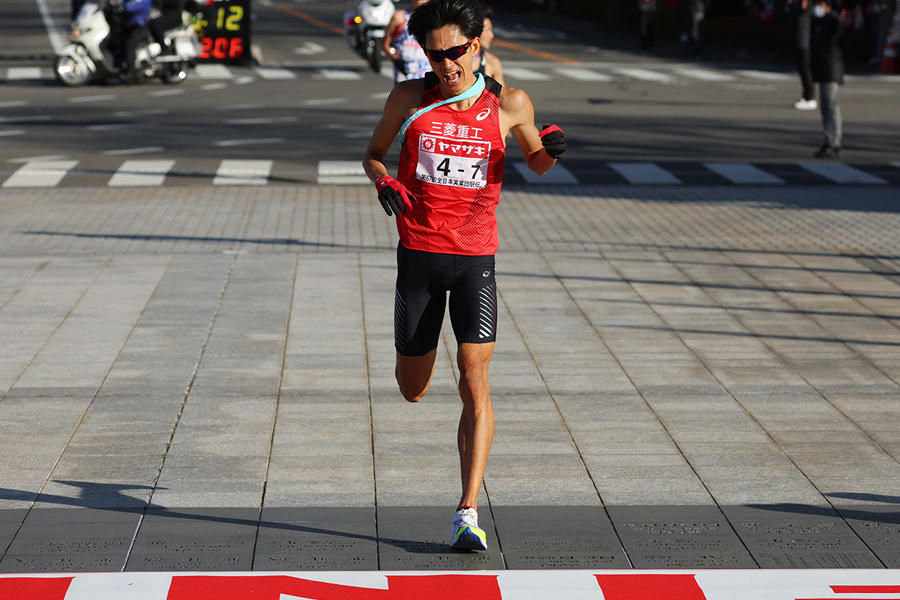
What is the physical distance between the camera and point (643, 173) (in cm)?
1670

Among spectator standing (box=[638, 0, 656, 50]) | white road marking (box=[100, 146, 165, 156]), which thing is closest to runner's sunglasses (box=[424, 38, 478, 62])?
white road marking (box=[100, 146, 165, 156])

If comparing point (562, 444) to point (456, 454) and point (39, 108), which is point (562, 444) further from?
point (39, 108)

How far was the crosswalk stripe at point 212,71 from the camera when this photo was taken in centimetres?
2990

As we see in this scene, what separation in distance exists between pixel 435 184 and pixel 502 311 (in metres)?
4.21

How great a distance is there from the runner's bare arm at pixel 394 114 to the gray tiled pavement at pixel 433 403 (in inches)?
51.3

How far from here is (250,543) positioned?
510 cm

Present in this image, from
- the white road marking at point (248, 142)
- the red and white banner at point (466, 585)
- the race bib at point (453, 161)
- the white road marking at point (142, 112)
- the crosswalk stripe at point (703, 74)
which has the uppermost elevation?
the race bib at point (453, 161)

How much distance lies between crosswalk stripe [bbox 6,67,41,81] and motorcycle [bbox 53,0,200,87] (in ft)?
7.17

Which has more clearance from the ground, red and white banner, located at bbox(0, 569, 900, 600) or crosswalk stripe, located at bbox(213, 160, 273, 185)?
red and white banner, located at bbox(0, 569, 900, 600)

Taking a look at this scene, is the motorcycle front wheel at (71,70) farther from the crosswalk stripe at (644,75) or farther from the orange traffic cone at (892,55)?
the orange traffic cone at (892,55)

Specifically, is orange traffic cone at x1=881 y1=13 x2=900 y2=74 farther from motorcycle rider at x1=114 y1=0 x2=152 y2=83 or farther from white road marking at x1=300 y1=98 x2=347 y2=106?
motorcycle rider at x1=114 y1=0 x2=152 y2=83

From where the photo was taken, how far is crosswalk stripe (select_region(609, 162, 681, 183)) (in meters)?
16.2

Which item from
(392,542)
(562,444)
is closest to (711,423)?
(562,444)

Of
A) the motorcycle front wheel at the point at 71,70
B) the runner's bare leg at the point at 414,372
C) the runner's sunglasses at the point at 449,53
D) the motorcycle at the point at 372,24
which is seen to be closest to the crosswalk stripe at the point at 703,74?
the motorcycle at the point at 372,24
